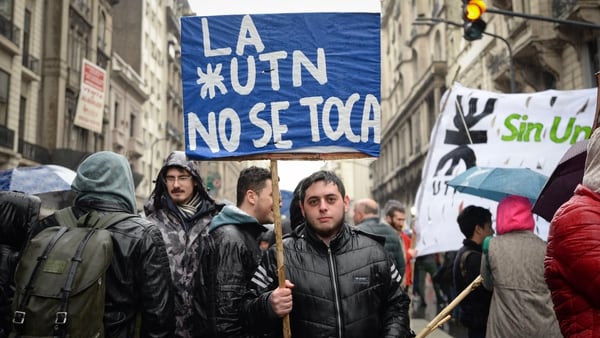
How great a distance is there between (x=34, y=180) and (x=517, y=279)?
5825 millimetres

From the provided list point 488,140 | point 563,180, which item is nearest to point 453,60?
point 488,140

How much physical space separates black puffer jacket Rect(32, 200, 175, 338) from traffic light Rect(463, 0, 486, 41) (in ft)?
24.3

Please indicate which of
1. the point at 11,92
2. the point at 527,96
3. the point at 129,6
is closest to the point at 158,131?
→ the point at 129,6

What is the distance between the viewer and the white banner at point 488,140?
7.12 metres

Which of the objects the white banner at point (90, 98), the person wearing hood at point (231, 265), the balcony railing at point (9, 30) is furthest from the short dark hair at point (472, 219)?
the white banner at point (90, 98)

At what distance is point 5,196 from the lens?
14.3ft

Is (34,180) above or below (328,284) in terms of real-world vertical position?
above

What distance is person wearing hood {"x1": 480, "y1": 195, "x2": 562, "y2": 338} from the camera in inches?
159

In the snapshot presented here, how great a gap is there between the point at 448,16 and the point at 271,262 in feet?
105

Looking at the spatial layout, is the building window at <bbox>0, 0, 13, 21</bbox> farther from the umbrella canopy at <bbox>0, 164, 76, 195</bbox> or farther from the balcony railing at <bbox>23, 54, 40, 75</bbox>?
the umbrella canopy at <bbox>0, 164, 76, 195</bbox>

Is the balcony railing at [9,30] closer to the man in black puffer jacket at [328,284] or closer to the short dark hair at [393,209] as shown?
the short dark hair at [393,209]

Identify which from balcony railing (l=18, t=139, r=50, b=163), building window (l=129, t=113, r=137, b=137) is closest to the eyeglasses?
balcony railing (l=18, t=139, r=50, b=163)

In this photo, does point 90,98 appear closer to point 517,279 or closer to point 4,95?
point 4,95

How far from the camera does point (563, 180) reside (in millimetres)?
3682
